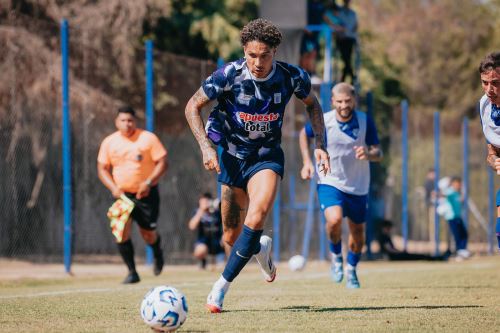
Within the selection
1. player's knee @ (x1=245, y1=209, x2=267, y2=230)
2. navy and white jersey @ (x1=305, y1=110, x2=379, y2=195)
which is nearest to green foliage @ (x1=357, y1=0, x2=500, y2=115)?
navy and white jersey @ (x1=305, y1=110, x2=379, y2=195)

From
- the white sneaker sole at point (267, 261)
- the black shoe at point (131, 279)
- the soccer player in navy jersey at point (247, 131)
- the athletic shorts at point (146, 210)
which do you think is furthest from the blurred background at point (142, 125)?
the soccer player in navy jersey at point (247, 131)

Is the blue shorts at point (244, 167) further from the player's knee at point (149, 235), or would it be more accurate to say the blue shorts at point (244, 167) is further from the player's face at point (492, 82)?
the player's knee at point (149, 235)

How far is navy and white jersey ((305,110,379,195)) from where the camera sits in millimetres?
11727

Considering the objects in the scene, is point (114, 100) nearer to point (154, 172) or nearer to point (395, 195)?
point (154, 172)

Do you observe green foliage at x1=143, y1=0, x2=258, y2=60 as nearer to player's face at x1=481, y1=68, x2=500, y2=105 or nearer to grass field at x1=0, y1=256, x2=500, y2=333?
grass field at x1=0, y1=256, x2=500, y2=333

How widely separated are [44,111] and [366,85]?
683 inches

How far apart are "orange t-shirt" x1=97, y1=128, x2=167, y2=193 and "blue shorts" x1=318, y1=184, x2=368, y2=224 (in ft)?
8.81

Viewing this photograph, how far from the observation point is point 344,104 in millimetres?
11625

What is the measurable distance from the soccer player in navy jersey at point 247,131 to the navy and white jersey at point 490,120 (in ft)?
4.62

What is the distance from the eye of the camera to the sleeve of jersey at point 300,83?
28.0 feet

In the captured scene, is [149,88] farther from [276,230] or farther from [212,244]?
[276,230]

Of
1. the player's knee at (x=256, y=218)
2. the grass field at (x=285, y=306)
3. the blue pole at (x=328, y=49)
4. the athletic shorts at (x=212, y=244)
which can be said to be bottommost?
the grass field at (x=285, y=306)

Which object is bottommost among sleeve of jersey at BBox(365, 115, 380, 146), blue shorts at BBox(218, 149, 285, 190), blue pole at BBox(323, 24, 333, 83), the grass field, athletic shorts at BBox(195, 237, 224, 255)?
the grass field

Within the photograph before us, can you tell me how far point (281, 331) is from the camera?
7.02 metres
